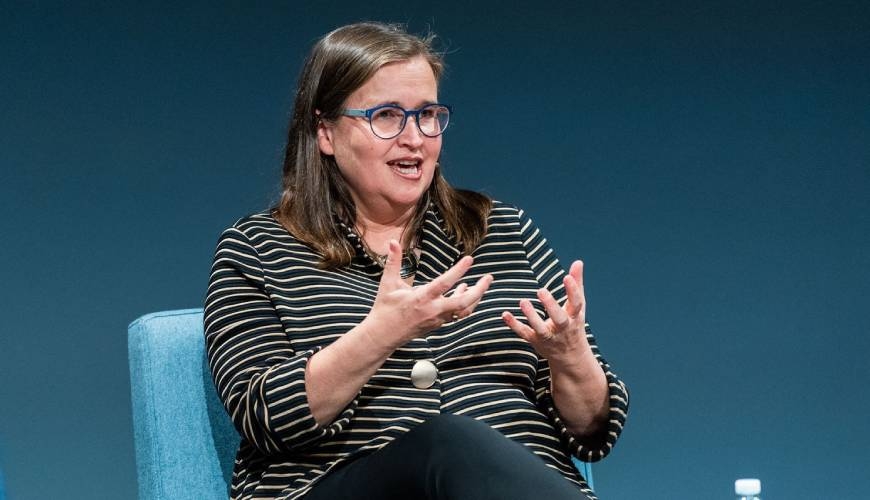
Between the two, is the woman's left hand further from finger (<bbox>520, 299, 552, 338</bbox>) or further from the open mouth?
the open mouth

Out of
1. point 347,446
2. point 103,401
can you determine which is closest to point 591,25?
point 103,401

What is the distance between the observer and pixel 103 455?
8.46 feet

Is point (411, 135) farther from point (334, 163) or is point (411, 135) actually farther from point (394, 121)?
point (334, 163)

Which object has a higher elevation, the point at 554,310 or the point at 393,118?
the point at 393,118

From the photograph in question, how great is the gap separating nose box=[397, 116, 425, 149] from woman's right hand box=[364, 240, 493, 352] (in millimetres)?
306

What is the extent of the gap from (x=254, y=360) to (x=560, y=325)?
1.36 ft

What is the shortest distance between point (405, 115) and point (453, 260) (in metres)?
0.23

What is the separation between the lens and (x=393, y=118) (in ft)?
5.74

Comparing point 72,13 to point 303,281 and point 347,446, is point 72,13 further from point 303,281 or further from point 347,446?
point 347,446

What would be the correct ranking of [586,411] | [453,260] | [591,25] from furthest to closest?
[591,25]
[453,260]
[586,411]

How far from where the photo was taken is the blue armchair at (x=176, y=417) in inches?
69.7

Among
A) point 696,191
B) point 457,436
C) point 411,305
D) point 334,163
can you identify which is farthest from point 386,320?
point 696,191

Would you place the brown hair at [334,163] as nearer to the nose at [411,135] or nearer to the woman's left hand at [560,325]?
the nose at [411,135]

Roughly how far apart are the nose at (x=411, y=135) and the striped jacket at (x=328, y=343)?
0.53 feet
